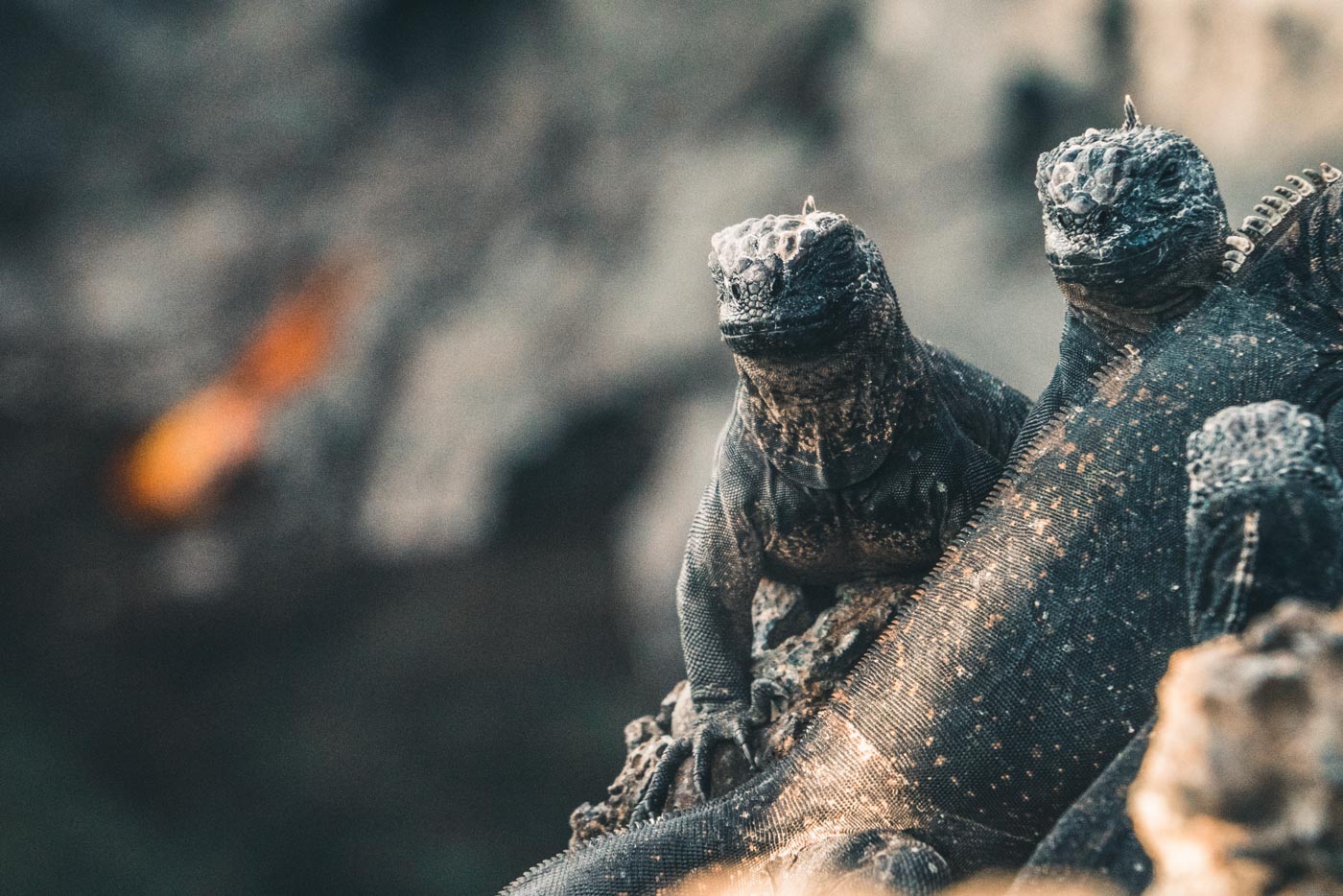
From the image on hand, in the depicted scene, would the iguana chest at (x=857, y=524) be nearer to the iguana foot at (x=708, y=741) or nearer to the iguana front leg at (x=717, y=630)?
the iguana front leg at (x=717, y=630)

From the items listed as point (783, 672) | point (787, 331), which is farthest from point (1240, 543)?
point (783, 672)

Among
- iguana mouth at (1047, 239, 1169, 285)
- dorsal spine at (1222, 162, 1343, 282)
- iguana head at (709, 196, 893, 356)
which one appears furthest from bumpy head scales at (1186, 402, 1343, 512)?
iguana head at (709, 196, 893, 356)

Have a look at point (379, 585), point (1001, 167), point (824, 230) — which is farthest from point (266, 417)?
point (824, 230)

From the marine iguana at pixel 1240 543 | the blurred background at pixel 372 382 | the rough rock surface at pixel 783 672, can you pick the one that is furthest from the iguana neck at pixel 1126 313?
the blurred background at pixel 372 382

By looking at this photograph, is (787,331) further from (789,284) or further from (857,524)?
(857,524)

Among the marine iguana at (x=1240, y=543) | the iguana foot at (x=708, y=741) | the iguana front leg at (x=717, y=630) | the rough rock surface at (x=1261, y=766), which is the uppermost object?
the iguana front leg at (x=717, y=630)

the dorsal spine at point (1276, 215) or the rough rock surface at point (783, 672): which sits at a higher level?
the dorsal spine at point (1276, 215)

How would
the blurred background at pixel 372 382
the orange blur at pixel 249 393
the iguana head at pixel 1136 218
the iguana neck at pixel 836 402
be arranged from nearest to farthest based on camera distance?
the iguana head at pixel 1136 218 < the iguana neck at pixel 836 402 < the blurred background at pixel 372 382 < the orange blur at pixel 249 393
